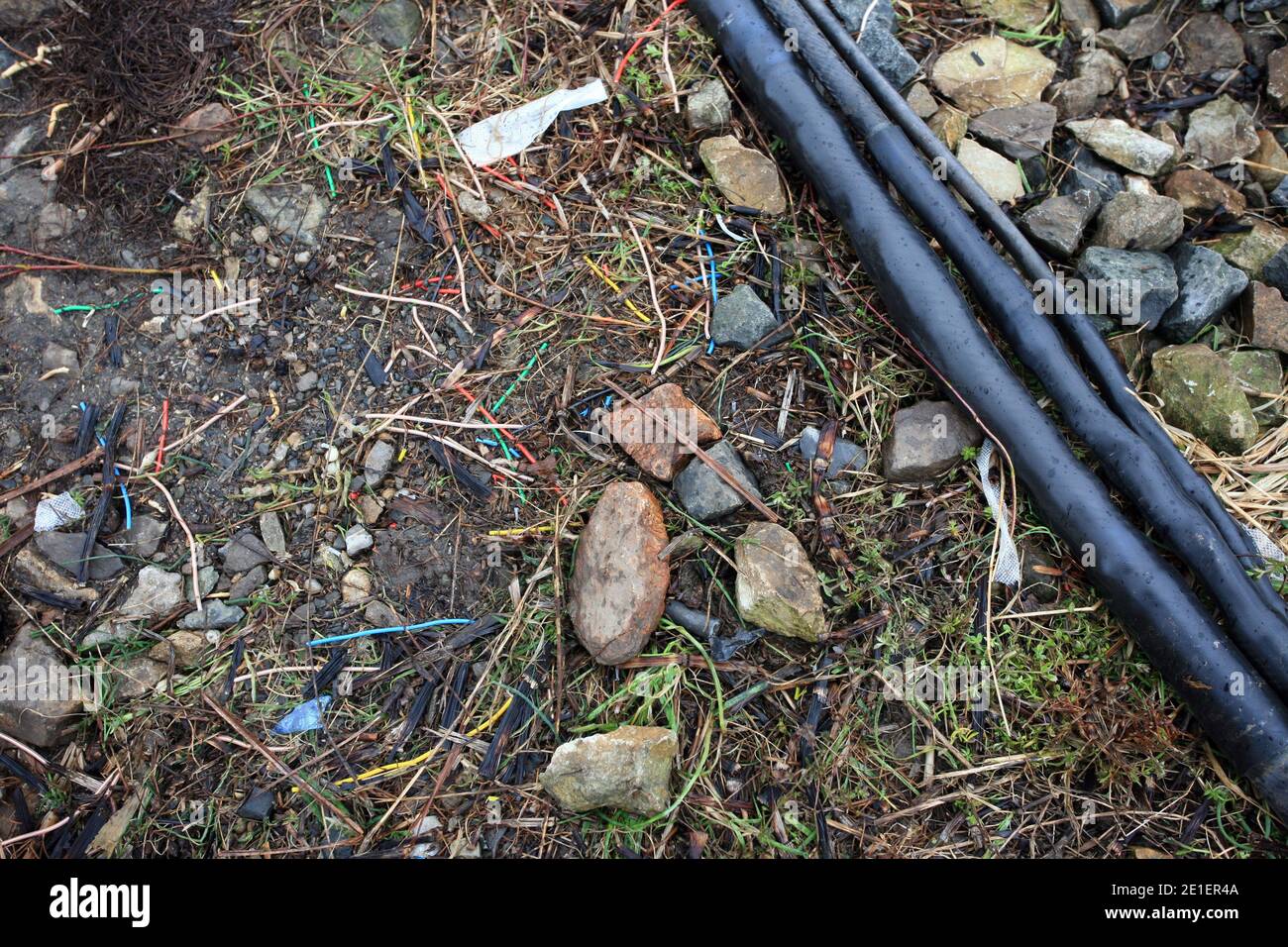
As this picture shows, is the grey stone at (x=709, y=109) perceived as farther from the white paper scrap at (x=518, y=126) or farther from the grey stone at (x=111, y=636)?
the grey stone at (x=111, y=636)

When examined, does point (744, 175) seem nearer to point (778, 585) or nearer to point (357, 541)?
point (778, 585)

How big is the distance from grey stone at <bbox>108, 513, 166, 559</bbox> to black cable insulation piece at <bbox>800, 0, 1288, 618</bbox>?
2.85m

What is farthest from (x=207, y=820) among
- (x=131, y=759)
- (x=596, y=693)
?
(x=596, y=693)

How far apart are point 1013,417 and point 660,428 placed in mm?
1064

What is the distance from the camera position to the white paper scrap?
2863 mm

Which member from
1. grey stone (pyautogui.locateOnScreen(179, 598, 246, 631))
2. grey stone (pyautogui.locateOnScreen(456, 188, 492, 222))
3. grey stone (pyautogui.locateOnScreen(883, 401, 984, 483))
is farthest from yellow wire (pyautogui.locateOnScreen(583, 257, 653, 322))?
grey stone (pyautogui.locateOnScreen(179, 598, 246, 631))

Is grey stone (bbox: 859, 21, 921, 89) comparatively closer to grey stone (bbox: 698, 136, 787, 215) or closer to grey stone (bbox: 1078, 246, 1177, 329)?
grey stone (bbox: 698, 136, 787, 215)

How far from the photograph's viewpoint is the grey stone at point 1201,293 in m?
2.71

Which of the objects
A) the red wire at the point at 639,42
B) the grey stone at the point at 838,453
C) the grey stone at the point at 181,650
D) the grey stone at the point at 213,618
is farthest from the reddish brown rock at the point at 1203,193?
the grey stone at the point at 181,650

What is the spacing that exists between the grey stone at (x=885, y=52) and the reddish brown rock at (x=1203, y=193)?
1.06 metres

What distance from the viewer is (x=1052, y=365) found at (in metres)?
2.49

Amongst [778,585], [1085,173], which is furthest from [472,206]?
[1085,173]

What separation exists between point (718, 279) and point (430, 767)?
70.4 inches

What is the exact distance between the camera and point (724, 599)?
2396 millimetres
